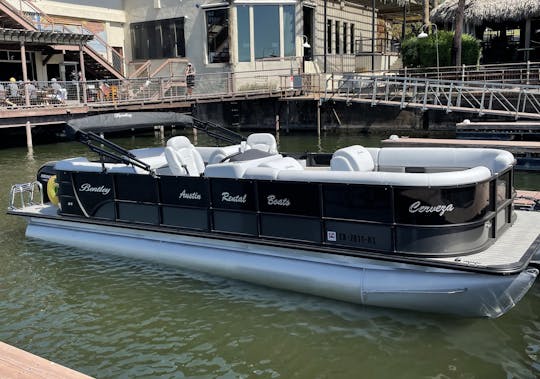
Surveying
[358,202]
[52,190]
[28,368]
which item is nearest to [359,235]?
[358,202]

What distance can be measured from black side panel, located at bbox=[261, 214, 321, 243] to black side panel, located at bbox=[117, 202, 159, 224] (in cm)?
213

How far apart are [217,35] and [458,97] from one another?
15562mm

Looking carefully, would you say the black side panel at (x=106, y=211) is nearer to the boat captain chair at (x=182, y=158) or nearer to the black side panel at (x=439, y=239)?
the boat captain chair at (x=182, y=158)

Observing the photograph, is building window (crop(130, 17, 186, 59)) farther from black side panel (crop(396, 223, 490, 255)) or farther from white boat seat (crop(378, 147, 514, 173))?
black side panel (crop(396, 223, 490, 255))

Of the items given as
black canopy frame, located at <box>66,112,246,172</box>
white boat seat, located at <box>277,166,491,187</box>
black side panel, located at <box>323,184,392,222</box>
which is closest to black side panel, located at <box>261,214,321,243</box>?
black side panel, located at <box>323,184,392,222</box>

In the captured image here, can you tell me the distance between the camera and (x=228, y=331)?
7.11 meters

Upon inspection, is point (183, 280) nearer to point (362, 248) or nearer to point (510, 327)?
point (362, 248)

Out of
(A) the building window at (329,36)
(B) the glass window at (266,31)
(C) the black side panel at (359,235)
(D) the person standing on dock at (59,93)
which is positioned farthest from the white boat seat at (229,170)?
(A) the building window at (329,36)

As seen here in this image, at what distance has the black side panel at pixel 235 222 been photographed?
8289 millimetres

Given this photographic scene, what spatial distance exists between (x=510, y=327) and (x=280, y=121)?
971 inches

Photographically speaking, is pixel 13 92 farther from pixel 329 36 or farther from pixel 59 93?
pixel 329 36

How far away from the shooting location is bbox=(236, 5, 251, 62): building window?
3184cm

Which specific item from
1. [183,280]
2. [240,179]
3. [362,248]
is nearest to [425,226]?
[362,248]

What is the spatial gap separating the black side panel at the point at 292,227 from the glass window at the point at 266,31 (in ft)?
84.3
